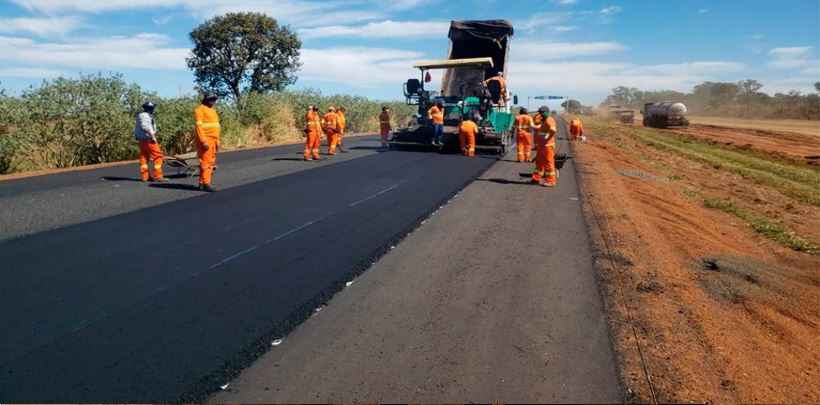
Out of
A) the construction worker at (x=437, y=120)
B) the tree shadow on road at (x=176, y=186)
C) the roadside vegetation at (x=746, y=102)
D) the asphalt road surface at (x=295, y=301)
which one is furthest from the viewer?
the roadside vegetation at (x=746, y=102)

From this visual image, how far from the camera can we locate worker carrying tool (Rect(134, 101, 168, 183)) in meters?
9.20

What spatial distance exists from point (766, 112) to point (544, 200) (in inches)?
2510

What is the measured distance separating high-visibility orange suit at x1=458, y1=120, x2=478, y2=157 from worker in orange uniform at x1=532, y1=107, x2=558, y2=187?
476 cm

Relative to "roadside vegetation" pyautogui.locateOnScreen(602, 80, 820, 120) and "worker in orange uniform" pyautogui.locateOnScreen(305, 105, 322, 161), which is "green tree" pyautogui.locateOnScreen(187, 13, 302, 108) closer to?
"worker in orange uniform" pyautogui.locateOnScreen(305, 105, 322, 161)

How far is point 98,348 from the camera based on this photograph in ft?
10.5

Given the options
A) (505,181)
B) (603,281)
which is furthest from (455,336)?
(505,181)

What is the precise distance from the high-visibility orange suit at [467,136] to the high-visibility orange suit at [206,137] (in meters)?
7.90

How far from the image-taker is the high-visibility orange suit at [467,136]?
14.8 metres

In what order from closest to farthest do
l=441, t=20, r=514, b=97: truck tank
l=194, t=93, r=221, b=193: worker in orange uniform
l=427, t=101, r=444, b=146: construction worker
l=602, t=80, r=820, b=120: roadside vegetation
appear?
l=194, t=93, r=221, b=193: worker in orange uniform, l=427, t=101, r=444, b=146: construction worker, l=441, t=20, r=514, b=97: truck tank, l=602, t=80, r=820, b=120: roadside vegetation

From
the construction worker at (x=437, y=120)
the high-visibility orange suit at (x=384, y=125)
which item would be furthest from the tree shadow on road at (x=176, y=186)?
the high-visibility orange suit at (x=384, y=125)

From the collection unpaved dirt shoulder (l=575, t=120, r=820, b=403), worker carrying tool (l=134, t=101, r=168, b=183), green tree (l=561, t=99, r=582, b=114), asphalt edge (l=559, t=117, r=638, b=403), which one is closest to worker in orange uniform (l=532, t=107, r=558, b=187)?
asphalt edge (l=559, t=117, r=638, b=403)

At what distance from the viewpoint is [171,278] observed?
14.7 feet

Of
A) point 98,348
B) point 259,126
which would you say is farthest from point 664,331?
point 259,126

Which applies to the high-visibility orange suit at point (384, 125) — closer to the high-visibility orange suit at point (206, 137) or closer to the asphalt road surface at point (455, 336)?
the high-visibility orange suit at point (206, 137)
